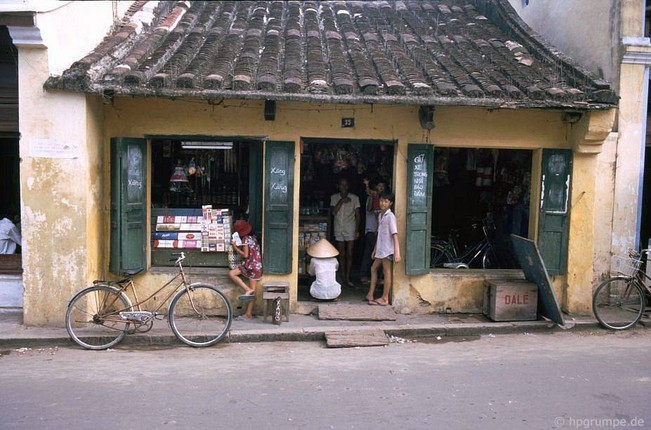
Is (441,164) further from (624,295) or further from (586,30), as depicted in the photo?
(624,295)

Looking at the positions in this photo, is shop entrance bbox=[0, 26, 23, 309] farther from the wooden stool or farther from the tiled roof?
the wooden stool

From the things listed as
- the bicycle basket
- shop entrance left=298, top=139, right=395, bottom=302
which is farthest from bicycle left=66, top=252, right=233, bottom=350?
the bicycle basket

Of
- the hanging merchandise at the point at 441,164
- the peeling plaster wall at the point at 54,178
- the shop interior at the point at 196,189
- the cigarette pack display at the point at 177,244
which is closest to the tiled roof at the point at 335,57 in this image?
the peeling plaster wall at the point at 54,178

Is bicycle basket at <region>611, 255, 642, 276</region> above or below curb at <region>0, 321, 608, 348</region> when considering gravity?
above

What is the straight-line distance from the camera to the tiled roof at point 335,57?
25.6 ft

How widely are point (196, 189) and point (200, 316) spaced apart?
2.46 metres

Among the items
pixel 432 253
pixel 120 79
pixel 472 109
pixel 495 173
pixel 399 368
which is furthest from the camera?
pixel 495 173

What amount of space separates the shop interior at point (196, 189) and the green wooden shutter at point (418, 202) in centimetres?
239

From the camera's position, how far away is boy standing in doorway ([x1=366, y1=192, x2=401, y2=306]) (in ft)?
29.2

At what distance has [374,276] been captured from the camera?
9.30 meters

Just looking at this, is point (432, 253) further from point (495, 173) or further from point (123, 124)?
point (123, 124)

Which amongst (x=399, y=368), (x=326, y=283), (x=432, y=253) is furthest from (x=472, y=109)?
(x=399, y=368)

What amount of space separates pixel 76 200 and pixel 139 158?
1192 mm

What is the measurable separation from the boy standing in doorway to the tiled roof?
6.10ft
